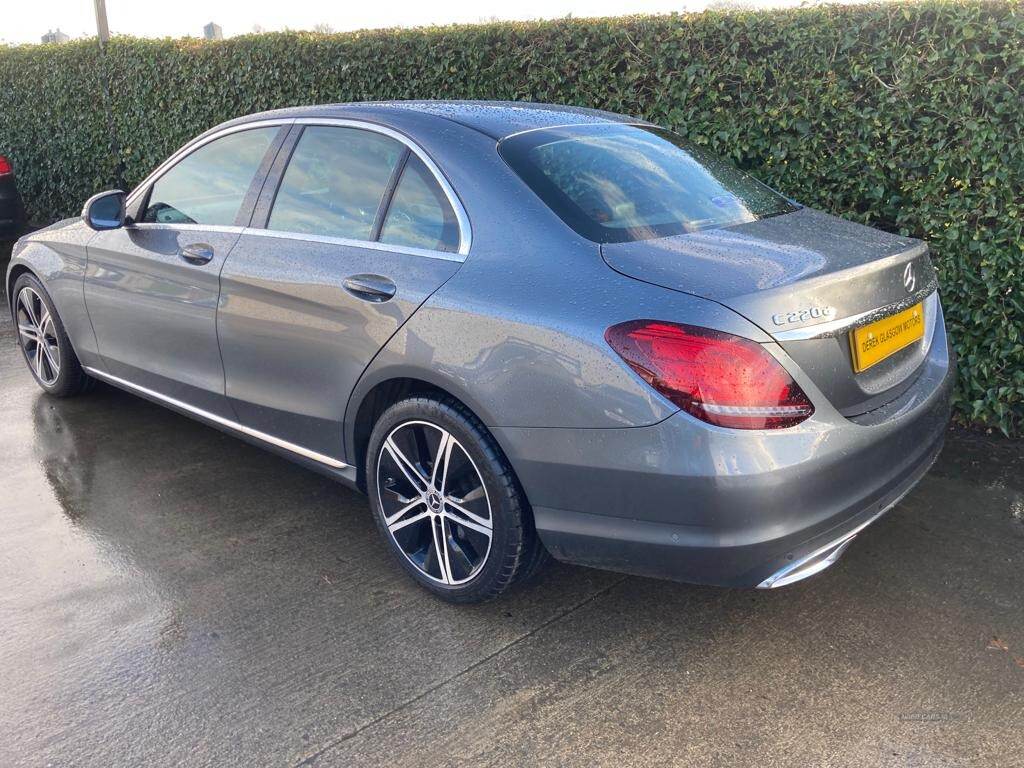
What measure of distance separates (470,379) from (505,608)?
33.6 inches

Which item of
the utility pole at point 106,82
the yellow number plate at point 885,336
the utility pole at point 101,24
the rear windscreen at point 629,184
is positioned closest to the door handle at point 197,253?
the rear windscreen at point 629,184

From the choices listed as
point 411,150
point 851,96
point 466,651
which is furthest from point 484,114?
point 851,96

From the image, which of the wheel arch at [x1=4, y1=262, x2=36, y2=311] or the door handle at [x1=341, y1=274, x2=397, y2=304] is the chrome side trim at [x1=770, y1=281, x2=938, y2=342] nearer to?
the door handle at [x1=341, y1=274, x2=397, y2=304]

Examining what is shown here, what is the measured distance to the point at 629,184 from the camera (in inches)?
129

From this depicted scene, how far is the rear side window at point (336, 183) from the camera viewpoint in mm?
3430

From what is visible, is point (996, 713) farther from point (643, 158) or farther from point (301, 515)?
point (301, 515)

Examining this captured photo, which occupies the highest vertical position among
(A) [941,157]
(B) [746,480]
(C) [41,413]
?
(A) [941,157]

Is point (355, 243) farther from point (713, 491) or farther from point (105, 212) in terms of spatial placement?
point (105, 212)

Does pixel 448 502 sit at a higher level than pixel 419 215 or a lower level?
lower

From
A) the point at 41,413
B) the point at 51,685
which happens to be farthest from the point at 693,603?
the point at 41,413

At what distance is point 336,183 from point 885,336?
1.98 metres

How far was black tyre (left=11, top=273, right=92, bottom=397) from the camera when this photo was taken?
512 centimetres

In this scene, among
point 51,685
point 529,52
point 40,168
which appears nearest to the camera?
point 51,685

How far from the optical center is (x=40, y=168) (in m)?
11.1
